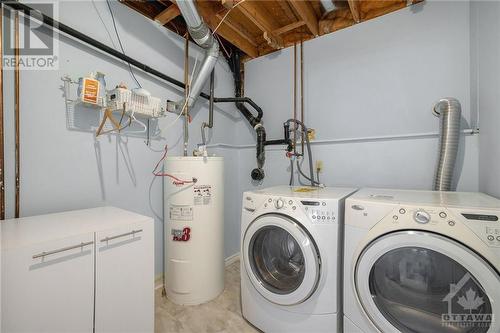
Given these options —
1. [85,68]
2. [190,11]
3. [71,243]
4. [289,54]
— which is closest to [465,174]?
[289,54]

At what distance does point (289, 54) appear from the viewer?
2.24 metres

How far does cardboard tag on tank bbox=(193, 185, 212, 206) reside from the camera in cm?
154

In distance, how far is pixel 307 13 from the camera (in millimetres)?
1827

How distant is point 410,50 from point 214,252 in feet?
7.31

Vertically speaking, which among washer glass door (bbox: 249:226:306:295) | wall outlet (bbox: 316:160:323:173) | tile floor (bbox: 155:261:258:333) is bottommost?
tile floor (bbox: 155:261:258:333)

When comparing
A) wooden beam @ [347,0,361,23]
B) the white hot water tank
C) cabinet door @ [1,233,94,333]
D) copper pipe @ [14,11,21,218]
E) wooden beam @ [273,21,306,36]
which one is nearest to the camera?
cabinet door @ [1,233,94,333]

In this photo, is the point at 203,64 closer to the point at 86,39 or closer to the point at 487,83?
the point at 86,39

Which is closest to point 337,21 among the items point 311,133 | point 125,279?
point 311,133

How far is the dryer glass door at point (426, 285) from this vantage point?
0.80 meters

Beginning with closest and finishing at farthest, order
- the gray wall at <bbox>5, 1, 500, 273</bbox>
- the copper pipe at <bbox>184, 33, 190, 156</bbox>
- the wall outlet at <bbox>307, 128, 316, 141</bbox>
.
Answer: the gray wall at <bbox>5, 1, 500, 273</bbox>, the copper pipe at <bbox>184, 33, 190, 156</bbox>, the wall outlet at <bbox>307, 128, 316, 141</bbox>

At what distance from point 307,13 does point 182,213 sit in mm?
1966

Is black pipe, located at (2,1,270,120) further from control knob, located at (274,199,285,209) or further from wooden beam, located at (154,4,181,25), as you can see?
control knob, located at (274,199,285,209)

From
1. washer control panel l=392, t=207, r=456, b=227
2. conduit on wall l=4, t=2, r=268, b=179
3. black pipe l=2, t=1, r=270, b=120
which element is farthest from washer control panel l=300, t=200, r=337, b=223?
black pipe l=2, t=1, r=270, b=120

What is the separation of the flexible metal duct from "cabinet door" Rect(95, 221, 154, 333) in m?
1.86
